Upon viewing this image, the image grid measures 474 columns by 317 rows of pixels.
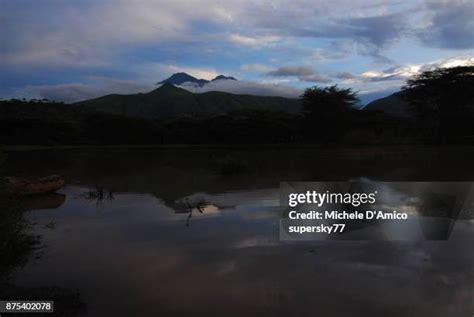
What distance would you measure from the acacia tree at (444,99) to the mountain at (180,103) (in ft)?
367

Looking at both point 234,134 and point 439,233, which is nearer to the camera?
point 439,233

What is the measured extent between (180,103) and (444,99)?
130 meters

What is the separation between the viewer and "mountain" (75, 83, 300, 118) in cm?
16100

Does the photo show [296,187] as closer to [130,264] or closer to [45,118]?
[130,264]

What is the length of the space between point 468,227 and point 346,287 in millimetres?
4003

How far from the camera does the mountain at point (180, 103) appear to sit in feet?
528

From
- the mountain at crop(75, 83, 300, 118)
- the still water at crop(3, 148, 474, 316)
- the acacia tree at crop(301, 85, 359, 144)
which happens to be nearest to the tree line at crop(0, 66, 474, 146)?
the acacia tree at crop(301, 85, 359, 144)

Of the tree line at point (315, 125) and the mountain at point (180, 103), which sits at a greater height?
the mountain at point (180, 103)

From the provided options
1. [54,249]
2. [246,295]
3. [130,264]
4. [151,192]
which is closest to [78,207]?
[151,192]

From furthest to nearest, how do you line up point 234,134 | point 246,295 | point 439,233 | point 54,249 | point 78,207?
point 234,134, point 78,207, point 439,233, point 54,249, point 246,295

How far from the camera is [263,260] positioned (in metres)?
6.75

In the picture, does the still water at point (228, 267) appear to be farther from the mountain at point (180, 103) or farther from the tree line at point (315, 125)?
the mountain at point (180, 103)

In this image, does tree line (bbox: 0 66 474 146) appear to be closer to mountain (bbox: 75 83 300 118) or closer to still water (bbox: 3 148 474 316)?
still water (bbox: 3 148 474 316)

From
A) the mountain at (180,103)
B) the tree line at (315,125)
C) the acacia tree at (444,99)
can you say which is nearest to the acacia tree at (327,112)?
the tree line at (315,125)
